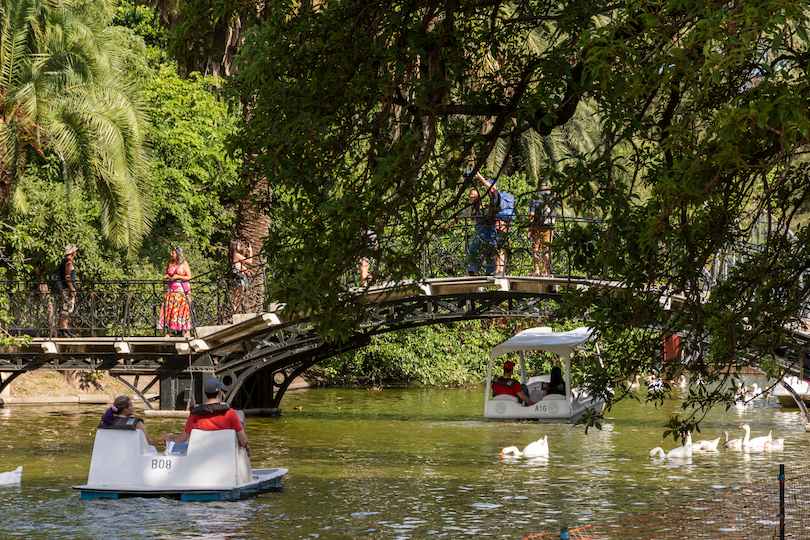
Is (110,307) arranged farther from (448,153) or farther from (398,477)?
(448,153)

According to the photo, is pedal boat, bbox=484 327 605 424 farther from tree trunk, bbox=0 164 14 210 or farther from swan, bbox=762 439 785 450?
tree trunk, bbox=0 164 14 210

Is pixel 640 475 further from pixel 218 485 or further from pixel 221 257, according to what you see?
pixel 221 257

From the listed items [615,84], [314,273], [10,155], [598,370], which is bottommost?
[598,370]

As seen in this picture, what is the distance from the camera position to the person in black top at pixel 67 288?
85.4ft

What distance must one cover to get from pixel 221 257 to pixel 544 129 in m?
30.0

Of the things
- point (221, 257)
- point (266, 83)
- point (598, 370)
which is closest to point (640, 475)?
point (598, 370)

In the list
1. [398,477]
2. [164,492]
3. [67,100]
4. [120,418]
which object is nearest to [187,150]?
[67,100]

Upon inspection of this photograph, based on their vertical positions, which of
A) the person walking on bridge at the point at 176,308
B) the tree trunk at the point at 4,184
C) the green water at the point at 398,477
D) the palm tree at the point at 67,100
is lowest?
the green water at the point at 398,477

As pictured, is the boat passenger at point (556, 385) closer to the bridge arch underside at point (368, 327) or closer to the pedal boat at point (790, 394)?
the bridge arch underside at point (368, 327)

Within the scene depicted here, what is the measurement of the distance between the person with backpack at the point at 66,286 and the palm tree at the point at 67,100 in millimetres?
3457

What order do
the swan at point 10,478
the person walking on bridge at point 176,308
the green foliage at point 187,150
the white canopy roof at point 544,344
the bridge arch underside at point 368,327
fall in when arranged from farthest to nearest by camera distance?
the green foliage at point 187,150
the white canopy roof at point 544,344
the person walking on bridge at point 176,308
the bridge arch underside at point 368,327
the swan at point 10,478

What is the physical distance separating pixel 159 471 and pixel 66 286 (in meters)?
12.5

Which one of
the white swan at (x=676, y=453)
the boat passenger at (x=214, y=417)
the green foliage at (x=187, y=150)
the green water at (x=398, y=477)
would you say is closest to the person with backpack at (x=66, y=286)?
the green water at (x=398, y=477)

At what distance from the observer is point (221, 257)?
1524 inches
